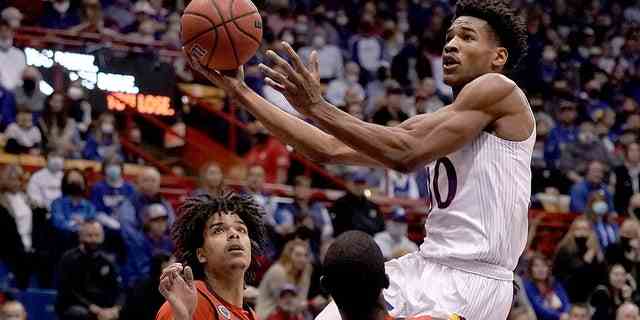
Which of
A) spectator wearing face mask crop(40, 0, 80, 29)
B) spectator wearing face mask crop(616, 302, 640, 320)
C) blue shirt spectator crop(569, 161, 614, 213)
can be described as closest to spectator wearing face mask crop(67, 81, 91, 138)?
spectator wearing face mask crop(40, 0, 80, 29)

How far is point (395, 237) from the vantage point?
11500 millimetres

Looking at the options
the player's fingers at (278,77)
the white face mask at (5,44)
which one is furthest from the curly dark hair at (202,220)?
the white face mask at (5,44)

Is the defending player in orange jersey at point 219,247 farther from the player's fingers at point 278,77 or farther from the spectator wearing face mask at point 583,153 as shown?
the spectator wearing face mask at point 583,153

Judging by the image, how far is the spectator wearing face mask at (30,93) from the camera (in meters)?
11.5

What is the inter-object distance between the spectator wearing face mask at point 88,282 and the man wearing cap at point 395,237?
2.81m

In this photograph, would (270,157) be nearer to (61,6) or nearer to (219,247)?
(61,6)

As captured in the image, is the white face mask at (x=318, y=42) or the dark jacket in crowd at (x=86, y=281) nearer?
the dark jacket in crowd at (x=86, y=281)

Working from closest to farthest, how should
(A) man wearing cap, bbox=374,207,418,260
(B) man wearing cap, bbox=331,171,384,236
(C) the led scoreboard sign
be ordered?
(B) man wearing cap, bbox=331,171,384,236, (A) man wearing cap, bbox=374,207,418,260, (C) the led scoreboard sign

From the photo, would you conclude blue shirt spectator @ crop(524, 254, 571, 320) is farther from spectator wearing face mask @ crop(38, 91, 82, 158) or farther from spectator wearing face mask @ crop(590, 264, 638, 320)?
spectator wearing face mask @ crop(38, 91, 82, 158)

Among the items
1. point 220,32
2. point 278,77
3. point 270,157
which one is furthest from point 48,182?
point 278,77

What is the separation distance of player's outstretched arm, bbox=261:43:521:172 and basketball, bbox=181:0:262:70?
35 cm

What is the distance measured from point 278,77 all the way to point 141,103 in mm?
8722

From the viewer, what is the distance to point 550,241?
1368cm

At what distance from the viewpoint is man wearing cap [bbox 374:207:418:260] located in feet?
36.7
